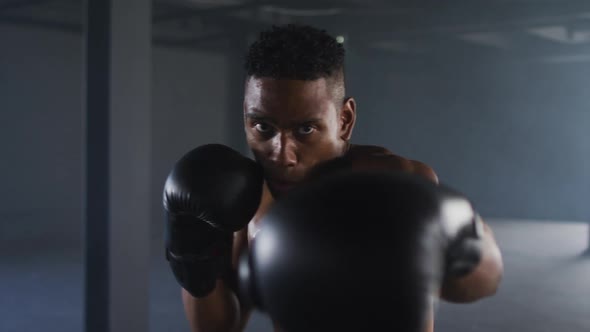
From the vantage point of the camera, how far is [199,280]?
1155mm

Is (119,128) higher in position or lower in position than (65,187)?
higher

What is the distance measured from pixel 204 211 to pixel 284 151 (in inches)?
6.8

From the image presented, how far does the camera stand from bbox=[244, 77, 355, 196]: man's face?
1075 mm

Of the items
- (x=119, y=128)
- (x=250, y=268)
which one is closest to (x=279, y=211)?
(x=250, y=268)

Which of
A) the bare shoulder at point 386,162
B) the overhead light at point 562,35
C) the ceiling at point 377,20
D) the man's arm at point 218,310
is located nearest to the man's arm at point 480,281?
the bare shoulder at point 386,162

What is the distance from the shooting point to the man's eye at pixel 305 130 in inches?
42.8

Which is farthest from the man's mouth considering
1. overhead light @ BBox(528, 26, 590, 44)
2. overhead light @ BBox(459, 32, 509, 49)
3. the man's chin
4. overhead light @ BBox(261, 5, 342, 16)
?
overhead light @ BBox(459, 32, 509, 49)

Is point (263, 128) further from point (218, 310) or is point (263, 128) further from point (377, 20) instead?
point (377, 20)

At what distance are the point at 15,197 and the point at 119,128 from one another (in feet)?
14.4

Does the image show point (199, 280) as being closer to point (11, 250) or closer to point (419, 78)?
point (11, 250)

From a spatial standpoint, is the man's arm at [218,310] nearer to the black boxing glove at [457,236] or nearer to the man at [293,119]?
the man at [293,119]

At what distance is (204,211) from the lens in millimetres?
1112

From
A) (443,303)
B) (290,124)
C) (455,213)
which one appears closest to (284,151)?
(290,124)

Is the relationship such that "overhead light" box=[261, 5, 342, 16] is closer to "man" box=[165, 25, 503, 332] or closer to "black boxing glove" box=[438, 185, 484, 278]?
"man" box=[165, 25, 503, 332]
